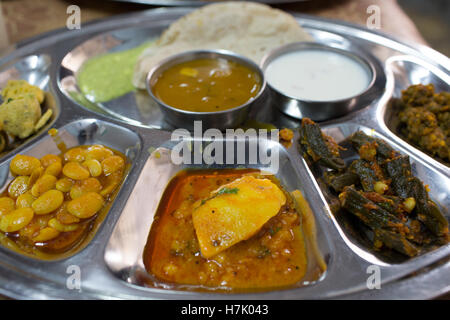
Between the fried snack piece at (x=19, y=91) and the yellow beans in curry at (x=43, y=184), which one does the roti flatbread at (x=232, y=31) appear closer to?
the fried snack piece at (x=19, y=91)

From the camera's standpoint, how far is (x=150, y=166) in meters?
2.50

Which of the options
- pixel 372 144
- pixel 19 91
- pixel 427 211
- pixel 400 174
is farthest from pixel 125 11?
pixel 427 211

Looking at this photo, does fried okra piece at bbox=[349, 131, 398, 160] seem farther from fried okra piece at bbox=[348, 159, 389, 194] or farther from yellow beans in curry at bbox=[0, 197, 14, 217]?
yellow beans in curry at bbox=[0, 197, 14, 217]

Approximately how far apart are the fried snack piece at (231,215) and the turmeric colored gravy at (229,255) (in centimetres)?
9

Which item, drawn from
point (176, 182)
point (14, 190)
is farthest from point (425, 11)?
point (14, 190)

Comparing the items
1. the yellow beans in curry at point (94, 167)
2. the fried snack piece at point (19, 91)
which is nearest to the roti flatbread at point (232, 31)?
the fried snack piece at point (19, 91)

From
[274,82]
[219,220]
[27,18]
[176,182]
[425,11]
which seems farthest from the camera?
[425,11]

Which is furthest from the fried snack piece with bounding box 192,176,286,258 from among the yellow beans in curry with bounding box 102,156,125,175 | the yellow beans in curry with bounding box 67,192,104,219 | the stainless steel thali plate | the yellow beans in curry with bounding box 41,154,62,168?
the yellow beans in curry with bounding box 41,154,62,168

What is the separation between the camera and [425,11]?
5.58 m

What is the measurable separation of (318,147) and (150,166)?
3.74 feet

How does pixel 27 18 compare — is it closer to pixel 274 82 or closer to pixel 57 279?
pixel 274 82
